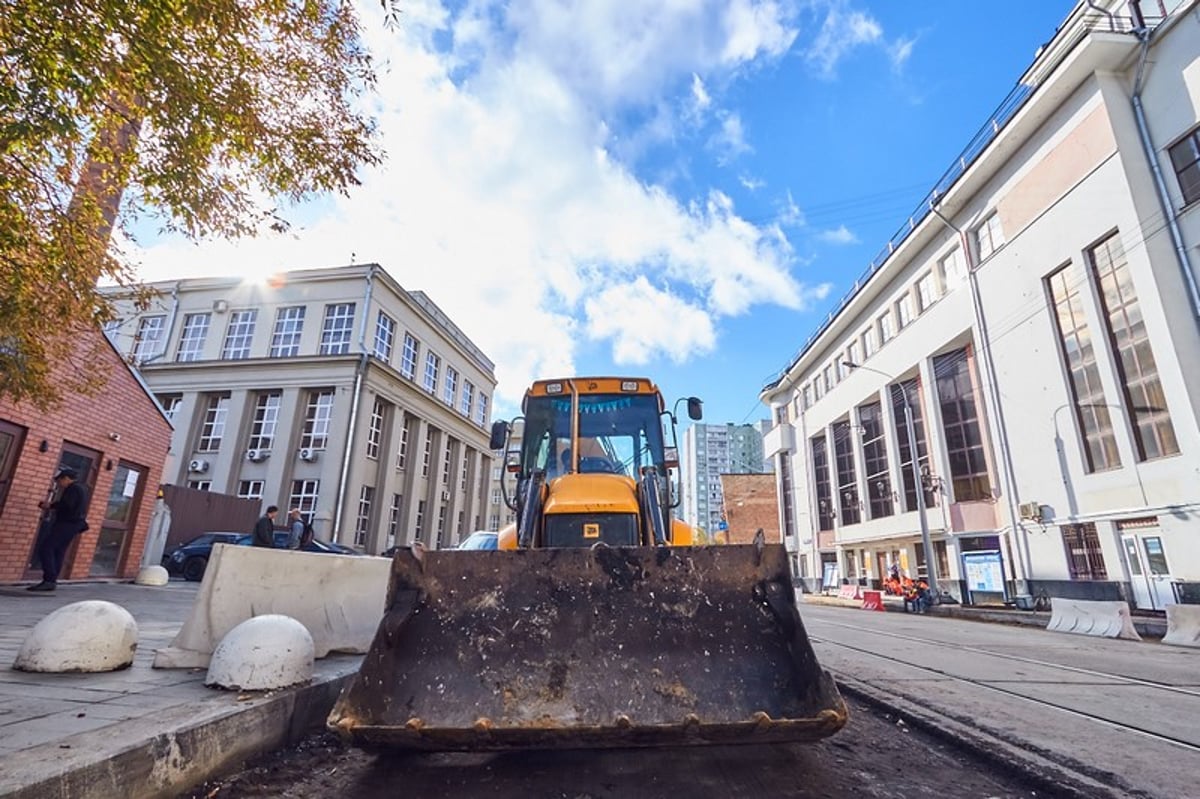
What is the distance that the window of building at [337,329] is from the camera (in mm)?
25422

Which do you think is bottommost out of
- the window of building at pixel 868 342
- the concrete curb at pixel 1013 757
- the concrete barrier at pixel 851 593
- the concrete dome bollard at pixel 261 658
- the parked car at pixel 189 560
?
the concrete barrier at pixel 851 593

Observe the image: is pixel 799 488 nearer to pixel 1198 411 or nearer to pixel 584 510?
pixel 1198 411

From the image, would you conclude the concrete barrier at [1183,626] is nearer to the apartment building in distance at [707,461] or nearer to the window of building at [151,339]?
the window of building at [151,339]

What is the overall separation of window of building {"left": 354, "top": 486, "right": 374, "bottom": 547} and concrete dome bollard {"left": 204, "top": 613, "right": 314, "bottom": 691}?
2265 cm

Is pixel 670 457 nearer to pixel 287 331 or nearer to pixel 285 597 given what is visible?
pixel 285 597

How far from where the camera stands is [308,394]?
24906 millimetres

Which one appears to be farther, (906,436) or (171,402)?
(906,436)

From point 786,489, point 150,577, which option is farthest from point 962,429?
point 150,577

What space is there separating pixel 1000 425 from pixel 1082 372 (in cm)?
364

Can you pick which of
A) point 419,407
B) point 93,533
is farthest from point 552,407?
point 419,407

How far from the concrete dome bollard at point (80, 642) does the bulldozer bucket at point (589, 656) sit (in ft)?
6.86

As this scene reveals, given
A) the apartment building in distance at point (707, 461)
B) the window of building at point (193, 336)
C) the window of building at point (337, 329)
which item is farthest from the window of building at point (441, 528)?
the apartment building in distance at point (707, 461)

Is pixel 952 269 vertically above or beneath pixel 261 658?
above

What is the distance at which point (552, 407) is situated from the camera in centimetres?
642
